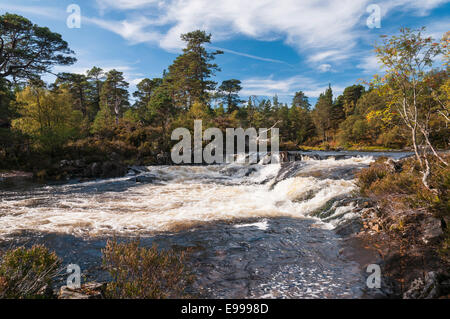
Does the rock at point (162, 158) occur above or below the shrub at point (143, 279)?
above

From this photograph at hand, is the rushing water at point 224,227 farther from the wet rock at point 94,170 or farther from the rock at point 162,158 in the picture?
the rock at point 162,158

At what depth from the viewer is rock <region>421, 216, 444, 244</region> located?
4.85 m

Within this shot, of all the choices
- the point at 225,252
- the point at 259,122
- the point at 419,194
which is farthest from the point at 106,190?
the point at 259,122

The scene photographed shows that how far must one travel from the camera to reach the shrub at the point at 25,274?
10.3 ft

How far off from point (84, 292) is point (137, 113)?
43.8 m

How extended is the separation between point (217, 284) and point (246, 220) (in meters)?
4.54

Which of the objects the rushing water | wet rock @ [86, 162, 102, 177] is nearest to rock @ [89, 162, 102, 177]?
wet rock @ [86, 162, 102, 177]

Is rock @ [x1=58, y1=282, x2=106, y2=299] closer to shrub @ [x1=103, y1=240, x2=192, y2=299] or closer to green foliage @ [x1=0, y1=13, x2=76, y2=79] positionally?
shrub @ [x1=103, y1=240, x2=192, y2=299]

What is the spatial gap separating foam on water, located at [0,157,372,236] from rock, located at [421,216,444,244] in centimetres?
458

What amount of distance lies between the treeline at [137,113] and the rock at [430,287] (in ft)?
13.2

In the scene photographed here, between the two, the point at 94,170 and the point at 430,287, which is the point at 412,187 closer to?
the point at 430,287

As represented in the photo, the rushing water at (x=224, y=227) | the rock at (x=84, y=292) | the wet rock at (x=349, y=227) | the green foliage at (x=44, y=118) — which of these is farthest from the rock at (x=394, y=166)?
the green foliage at (x=44, y=118)

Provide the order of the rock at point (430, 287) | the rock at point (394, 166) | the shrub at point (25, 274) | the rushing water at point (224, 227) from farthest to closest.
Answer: the rock at point (394, 166) < the rushing water at point (224, 227) < the rock at point (430, 287) < the shrub at point (25, 274)
